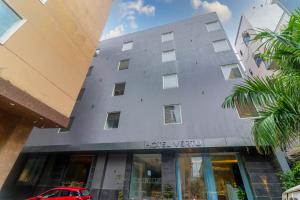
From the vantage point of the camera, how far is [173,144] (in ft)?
30.6

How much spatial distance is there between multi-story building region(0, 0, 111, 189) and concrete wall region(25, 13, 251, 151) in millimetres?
4454

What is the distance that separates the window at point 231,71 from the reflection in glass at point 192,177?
20.4ft

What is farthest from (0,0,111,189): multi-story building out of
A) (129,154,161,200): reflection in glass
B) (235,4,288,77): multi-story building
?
(235,4,288,77): multi-story building

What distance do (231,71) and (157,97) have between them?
19.0ft

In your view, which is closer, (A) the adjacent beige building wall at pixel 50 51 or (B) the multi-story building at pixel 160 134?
(A) the adjacent beige building wall at pixel 50 51

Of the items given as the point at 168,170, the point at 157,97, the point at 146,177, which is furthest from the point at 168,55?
the point at 146,177

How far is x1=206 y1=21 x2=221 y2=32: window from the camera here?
1483cm

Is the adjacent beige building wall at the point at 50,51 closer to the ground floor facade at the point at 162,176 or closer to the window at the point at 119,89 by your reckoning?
the window at the point at 119,89

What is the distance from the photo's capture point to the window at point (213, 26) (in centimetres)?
1483

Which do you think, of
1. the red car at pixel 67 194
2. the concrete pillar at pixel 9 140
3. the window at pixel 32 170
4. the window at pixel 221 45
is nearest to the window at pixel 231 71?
the window at pixel 221 45

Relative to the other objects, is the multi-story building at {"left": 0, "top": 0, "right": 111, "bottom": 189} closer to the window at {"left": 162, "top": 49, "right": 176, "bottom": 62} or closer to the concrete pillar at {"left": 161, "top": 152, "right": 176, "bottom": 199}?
the concrete pillar at {"left": 161, "top": 152, "right": 176, "bottom": 199}

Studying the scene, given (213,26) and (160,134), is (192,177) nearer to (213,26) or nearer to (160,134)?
(160,134)

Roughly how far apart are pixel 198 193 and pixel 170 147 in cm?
294

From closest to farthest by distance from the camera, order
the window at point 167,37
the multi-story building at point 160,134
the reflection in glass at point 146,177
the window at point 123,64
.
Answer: the multi-story building at point 160,134, the reflection in glass at point 146,177, the window at point 123,64, the window at point 167,37
